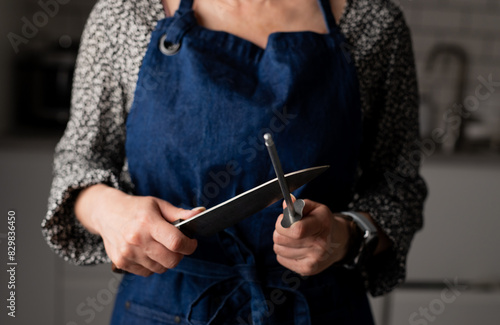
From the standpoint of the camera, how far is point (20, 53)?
1.87 meters

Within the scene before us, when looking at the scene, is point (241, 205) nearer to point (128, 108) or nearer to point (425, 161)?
point (128, 108)

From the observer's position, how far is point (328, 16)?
2.39 ft

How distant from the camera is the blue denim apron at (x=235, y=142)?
2.19 ft

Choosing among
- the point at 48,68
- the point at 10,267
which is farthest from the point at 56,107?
the point at 10,267

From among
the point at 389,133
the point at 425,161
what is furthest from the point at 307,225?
the point at 425,161

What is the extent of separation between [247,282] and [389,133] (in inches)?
11.3

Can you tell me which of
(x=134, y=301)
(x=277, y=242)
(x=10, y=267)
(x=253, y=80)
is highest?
(x=253, y=80)

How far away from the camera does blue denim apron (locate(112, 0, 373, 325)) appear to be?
2.19ft

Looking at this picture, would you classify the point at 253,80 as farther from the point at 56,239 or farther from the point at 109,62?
the point at 56,239

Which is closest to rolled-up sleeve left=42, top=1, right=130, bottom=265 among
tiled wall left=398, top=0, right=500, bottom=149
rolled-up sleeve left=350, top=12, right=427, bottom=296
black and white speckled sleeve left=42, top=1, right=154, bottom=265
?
black and white speckled sleeve left=42, top=1, right=154, bottom=265

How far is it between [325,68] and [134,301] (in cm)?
41

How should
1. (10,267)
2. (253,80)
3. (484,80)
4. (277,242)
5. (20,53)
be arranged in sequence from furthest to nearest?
(484,80)
(20,53)
(10,267)
(253,80)
(277,242)

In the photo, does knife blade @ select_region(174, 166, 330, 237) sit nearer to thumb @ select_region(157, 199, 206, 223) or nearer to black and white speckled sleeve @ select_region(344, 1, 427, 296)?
thumb @ select_region(157, 199, 206, 223)

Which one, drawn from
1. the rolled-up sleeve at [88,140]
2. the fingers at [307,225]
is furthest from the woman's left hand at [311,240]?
the rolled-up sleeve at [88,140]
